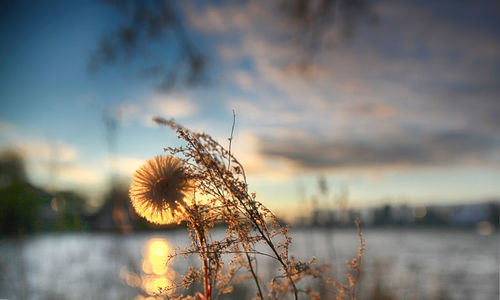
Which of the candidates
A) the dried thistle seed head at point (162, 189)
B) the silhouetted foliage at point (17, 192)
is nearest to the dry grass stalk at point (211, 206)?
the dried thistle seed head at point (162, 189)

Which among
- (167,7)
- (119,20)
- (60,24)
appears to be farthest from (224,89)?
(60,24)

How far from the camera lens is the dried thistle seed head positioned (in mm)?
597

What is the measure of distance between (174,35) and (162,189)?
1.60 metres

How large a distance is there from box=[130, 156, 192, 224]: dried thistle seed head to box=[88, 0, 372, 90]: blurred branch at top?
1.43 metres

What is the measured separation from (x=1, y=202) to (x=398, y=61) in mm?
21945

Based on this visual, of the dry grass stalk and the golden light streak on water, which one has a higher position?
the dry grass stalk

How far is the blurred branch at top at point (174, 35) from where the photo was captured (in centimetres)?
198

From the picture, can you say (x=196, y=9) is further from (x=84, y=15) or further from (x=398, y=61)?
(x=398, y=61)

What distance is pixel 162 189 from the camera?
1.98 feet

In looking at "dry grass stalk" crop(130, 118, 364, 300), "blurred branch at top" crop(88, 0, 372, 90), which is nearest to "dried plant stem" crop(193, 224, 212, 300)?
"dry grass stalk" crop(130, 118, 364, 300)

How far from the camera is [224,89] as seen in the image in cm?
231

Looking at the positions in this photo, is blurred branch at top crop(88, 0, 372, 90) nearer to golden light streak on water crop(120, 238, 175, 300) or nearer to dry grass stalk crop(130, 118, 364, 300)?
golden light streak on water crop(120, 238, 175, 300)

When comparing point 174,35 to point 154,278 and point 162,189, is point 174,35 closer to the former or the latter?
point 162,189

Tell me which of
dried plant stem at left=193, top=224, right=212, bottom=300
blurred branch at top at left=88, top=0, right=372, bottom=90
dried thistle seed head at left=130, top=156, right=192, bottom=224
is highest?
blurred branch at top at left=88, top=0, right=372, bottom=90
